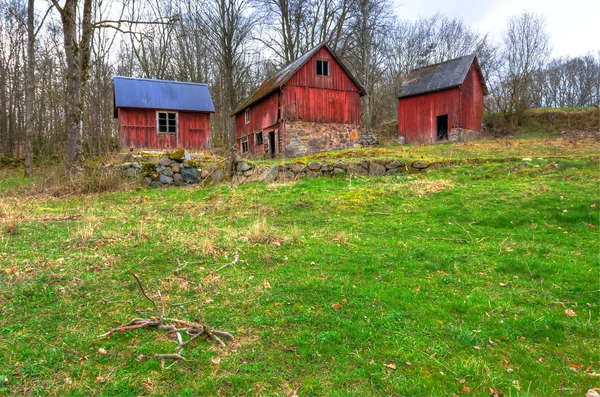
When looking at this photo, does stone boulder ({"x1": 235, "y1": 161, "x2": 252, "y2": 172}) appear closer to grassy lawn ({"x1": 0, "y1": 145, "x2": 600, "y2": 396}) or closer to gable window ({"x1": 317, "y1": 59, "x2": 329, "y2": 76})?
grassy lawn ({"x1": 0, "y1": 145, "x2": 600, "y2": 396})

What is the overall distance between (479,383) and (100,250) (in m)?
4.78

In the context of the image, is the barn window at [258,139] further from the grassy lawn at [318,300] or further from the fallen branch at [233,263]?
the fallen branch at [233,263]

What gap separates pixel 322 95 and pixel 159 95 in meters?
9.90

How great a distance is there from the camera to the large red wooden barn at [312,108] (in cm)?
2141

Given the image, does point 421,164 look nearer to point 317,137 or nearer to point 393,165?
point 393,165

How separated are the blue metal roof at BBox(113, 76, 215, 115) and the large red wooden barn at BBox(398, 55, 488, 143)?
13746mm

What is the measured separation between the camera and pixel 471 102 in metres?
24.7

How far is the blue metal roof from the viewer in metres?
21.8

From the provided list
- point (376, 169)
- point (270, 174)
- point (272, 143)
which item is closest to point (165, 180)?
point (270, 174)

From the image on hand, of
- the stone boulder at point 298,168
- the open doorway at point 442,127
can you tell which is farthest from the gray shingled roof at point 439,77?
the stone boulder at point 298,168

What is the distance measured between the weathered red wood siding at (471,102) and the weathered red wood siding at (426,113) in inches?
21.6

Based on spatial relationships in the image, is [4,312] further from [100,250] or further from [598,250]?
[598,250]

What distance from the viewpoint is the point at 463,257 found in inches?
213

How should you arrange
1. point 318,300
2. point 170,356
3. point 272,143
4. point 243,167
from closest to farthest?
point 170,356 → point 318,300 → point 243,167 → point 272,143
